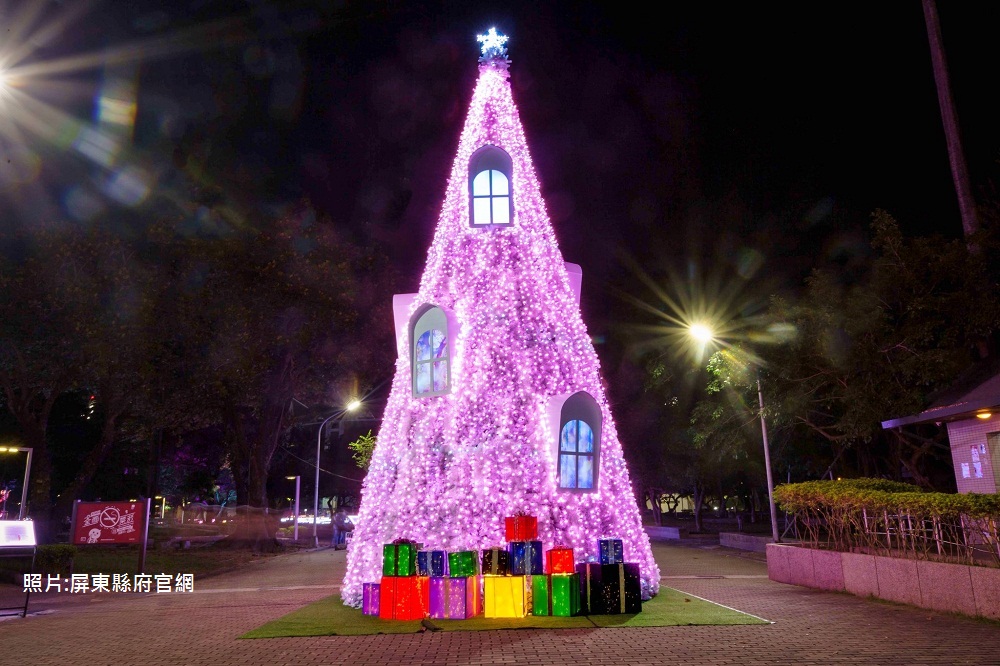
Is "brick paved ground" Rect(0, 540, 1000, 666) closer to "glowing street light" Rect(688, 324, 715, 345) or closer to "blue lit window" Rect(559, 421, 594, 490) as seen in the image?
"blue lit window" Rect(559, 421, 594, 490)

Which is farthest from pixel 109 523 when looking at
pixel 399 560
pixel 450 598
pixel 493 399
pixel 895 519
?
pixel 895 519

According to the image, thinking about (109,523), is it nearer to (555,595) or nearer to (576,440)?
(555,595)

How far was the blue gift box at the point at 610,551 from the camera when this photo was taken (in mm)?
9844

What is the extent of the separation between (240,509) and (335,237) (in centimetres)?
1075

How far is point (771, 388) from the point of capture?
730 inches

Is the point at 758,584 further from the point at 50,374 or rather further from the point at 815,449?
the point at 50,374

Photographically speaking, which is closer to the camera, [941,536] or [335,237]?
[941,536]

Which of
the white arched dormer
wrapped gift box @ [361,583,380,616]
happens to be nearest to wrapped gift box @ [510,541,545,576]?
the white arched dormer

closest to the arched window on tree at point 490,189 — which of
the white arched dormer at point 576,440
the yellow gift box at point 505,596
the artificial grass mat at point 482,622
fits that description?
the white arched dormer at point 576,440

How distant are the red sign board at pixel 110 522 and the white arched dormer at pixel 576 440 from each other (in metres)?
10.1

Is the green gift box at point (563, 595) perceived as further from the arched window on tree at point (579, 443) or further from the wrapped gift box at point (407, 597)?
the wrapped gift box at point (407, 597)

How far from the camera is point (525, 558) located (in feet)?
31.1

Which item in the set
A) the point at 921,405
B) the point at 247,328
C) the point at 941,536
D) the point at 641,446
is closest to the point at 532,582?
the point at 941,536

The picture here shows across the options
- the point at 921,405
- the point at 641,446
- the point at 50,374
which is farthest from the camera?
the point at 641,446
